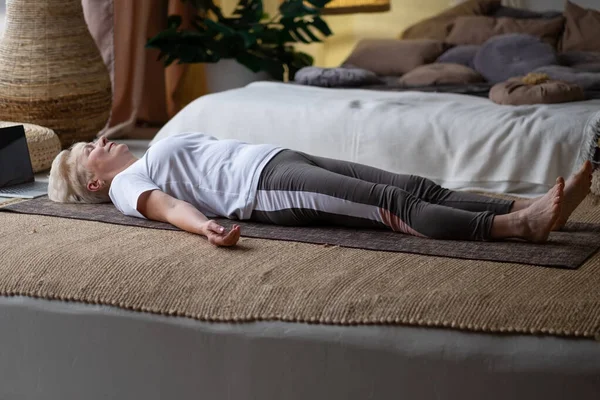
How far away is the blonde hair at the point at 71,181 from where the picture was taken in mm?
2410

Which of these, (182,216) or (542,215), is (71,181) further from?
(542,215)

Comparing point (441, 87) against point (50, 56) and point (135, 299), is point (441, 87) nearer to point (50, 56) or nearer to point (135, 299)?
point (50, 56)

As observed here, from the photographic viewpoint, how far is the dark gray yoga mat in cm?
186

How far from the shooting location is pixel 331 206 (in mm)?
2109

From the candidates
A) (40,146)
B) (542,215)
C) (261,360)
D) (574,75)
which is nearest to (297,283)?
(261,360)

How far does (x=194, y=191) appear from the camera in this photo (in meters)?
2.25

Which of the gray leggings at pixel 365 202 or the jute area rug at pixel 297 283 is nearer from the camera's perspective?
the jute area rug at pixel 297 283

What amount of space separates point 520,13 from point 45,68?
2408 mm

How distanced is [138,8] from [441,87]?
175 centimetres

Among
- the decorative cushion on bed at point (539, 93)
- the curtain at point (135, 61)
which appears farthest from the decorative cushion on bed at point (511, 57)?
the curtain at point (135, 61)

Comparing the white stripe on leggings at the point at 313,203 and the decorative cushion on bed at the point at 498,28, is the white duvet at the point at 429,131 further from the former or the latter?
the decorative cushion on bed at the point at 498,28

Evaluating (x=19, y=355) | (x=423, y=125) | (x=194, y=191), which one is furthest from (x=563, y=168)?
(x=19, y=355)

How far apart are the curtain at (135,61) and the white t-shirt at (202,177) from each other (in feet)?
7.32

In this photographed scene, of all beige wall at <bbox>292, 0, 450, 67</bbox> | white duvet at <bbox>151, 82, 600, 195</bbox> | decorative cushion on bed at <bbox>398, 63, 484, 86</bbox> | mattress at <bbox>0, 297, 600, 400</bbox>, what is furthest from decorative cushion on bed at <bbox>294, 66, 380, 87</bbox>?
mattress at <bbox>0, 297, 600, 400</bbox>
